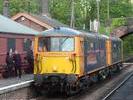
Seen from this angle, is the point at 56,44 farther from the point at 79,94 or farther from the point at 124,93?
the point at 124,93

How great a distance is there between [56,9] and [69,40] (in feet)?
183

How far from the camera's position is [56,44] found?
21219 millimetres

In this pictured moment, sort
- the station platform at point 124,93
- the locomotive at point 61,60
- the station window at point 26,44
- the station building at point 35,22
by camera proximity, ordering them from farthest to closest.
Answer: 1. the station building at point 35,22
2. the station window at point 26,44
3. the station platform at point 124,93
4. the locomotive at point 61,60

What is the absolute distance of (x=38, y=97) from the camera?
21391 mm

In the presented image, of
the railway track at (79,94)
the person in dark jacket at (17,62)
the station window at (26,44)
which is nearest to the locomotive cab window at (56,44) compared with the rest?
the railway track at (79,94)

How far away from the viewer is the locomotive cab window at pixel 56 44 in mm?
21016

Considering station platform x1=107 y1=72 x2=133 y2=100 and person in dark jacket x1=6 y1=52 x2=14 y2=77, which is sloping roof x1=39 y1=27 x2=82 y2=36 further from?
person in dark jacket x1=6 y1=52 x2=14 y2=77

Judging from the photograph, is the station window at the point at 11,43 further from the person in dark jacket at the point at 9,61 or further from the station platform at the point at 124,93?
the station platform at the point at 124,93

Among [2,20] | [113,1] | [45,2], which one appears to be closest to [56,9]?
[113,1]

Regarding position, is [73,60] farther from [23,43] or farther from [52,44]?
[23,43]

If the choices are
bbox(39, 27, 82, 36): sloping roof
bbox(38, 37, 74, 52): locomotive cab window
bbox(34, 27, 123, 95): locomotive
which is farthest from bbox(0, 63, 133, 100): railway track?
bbox(39, 27, 82, 36): sloping roof

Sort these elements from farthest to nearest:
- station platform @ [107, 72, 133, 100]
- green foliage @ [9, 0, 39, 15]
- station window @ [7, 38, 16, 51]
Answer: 1. green foliage @ [9, 0, 39, 15]
2. station window @ [7, 38, 16, 51]
3. station platform @ [107, 72, 133, 100]

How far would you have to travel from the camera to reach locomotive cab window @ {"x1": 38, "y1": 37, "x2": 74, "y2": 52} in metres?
21.0

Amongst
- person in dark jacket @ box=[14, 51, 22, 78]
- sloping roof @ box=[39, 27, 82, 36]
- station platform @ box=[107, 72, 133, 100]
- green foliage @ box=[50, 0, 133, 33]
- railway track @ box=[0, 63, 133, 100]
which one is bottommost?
station platform @ box=[107, 72, 133, 100]
